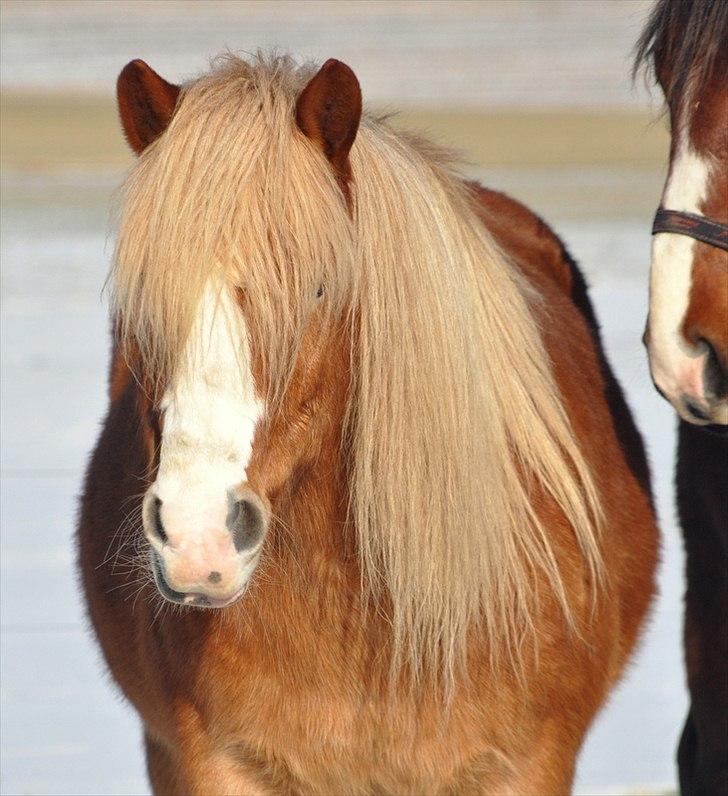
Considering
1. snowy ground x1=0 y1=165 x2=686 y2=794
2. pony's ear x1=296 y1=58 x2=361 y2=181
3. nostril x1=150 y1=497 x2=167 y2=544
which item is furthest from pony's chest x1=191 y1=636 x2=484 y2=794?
pony's ear x1=296 y1=58 x2=361 y2=181

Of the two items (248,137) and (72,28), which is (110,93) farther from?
(248,137)

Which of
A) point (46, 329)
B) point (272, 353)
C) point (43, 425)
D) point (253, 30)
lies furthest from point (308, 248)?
point (253, 30)

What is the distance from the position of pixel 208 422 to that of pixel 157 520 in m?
0.16

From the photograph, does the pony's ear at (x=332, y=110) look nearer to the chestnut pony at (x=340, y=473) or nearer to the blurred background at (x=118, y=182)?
the chestnut pony at (x=340, y=473)

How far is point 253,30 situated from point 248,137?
20.9 m

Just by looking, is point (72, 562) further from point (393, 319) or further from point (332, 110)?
point (332, 110)

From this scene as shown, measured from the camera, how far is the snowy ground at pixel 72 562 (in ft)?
13.6

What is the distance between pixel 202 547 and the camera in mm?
2117

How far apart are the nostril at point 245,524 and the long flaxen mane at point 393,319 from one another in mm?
170

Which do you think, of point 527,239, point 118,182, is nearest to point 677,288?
point 527,239

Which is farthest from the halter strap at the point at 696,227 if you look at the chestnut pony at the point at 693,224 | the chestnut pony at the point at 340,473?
the chestnut pony at the point at 340,473

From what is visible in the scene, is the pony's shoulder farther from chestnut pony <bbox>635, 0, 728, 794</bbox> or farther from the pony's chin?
the pony's chin

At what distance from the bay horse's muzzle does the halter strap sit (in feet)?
2.79

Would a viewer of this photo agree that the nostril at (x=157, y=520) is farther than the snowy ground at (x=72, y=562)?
No
